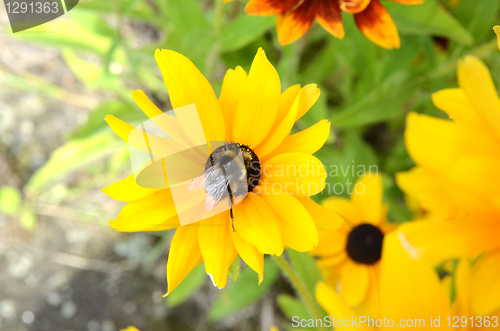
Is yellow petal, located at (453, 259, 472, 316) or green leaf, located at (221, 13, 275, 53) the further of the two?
green leaf, located at (221, 13, 275, 53)

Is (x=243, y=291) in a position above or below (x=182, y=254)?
below

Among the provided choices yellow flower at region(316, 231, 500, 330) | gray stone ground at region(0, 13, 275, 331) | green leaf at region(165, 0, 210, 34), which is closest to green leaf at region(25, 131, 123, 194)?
gray stone ground at region(0, 13, 275, 331)

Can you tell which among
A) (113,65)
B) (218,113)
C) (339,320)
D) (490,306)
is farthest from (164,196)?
(113,65)

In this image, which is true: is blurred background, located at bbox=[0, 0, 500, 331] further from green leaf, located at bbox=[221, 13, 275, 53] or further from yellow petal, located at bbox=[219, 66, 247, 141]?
yellow petal, located at bbox=[219, 66, 247, 141]

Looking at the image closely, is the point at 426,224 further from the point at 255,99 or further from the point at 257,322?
the point at 257,322

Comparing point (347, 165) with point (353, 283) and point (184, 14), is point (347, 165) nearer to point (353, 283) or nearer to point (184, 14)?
point (353, 283)

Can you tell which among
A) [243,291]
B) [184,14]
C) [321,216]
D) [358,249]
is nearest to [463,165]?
[321,216]
